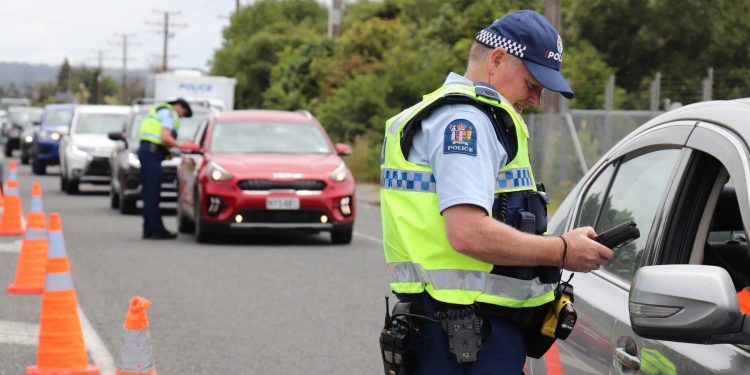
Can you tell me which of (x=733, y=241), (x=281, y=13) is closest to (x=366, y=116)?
(x=733, y=241)

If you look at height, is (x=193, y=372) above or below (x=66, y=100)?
above

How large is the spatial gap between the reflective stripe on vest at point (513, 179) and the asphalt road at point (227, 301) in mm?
4715

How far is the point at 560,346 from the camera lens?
436 cm

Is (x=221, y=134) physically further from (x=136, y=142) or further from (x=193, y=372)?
(x=193, y=372)

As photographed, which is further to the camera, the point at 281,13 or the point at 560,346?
the point at 281,13

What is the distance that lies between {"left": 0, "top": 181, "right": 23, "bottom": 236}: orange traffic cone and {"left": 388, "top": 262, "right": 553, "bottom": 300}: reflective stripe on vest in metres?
14.9

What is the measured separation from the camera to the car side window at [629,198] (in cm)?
412

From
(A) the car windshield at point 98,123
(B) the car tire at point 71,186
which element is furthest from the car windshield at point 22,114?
(B) the car tire at point 71,186

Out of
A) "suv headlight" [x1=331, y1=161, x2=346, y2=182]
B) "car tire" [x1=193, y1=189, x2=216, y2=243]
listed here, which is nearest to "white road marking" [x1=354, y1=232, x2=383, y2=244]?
"suv headlight" [x1=331, y1=161, x2=346, y2=182]

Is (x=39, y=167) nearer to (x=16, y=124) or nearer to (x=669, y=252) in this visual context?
(x=16, y=124)

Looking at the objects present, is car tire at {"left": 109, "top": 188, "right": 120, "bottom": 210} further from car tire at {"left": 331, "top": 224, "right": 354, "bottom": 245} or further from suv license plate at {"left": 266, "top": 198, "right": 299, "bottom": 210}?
suv license plate at {"left": 266, "top": 198, "right": 299, "bottom": 210}

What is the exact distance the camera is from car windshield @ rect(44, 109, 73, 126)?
129 ft

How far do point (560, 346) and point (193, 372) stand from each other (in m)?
4.47

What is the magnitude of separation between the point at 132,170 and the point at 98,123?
24.0ft
